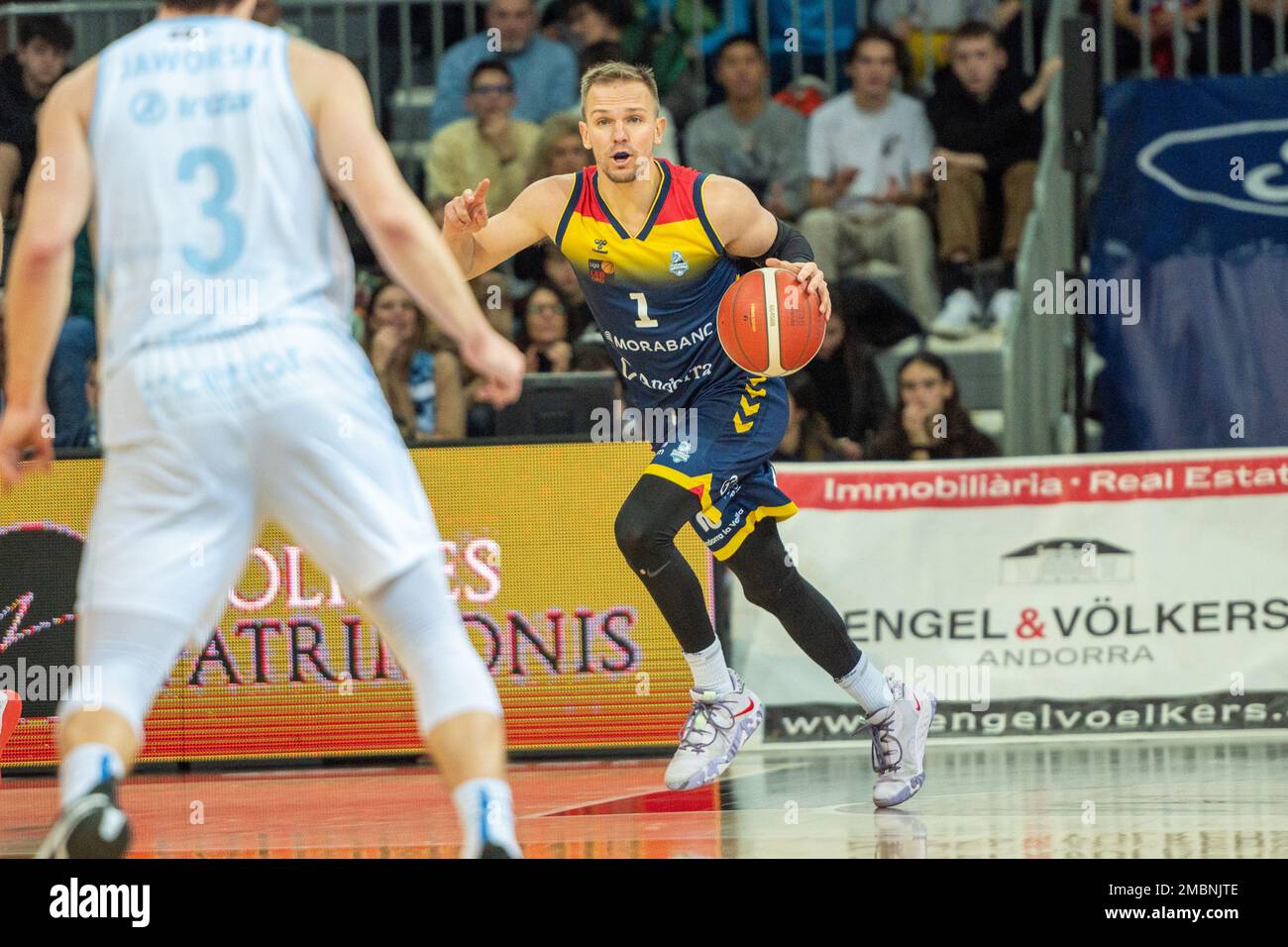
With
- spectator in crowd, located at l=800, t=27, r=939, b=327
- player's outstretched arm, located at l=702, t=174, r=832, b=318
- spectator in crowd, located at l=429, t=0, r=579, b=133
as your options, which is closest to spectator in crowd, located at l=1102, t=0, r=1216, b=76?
spectator in crowd, located at l=800, t=27, r=939, b=327

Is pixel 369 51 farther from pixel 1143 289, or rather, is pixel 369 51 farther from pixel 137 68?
pixel 137 68

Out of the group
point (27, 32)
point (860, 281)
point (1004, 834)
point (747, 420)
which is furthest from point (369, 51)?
point (1004, 834)

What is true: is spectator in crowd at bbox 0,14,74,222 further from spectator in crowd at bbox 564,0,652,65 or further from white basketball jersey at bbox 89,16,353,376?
white basketball jersey at bbox 89,16,353,376

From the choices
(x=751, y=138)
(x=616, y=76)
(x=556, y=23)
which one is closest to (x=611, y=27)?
(x=556, y=23)

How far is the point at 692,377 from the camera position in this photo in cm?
711

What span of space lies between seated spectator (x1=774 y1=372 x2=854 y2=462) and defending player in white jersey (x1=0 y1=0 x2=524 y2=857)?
5.99 meters

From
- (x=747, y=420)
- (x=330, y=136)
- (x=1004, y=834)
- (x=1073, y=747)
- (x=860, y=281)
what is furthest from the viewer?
(x=860, y=281)

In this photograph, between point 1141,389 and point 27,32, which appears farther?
point 27,32

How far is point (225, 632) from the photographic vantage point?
9070mm

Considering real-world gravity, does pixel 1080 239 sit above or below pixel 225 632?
above

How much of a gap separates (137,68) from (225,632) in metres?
5.03

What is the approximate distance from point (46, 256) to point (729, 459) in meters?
3.05

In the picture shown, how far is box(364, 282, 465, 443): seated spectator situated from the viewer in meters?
10.0

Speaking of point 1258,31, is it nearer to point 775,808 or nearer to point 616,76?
point 616,76
